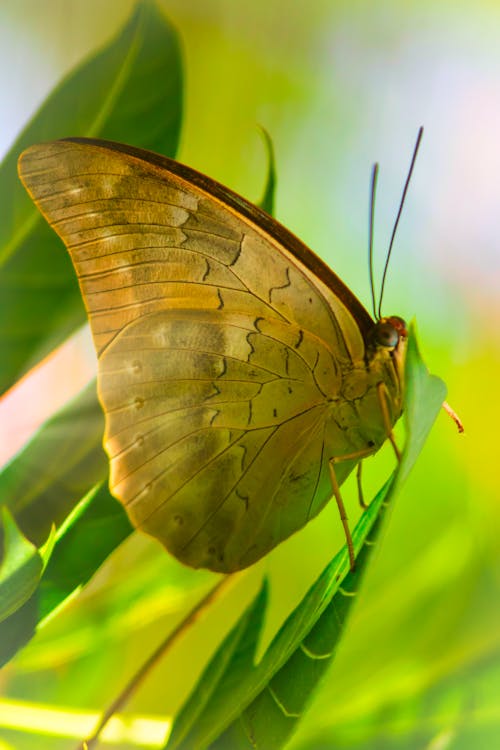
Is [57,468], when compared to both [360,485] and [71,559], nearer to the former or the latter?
[71,559]

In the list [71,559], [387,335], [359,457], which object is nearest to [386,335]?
[387,335]

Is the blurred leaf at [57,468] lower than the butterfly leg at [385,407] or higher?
higher

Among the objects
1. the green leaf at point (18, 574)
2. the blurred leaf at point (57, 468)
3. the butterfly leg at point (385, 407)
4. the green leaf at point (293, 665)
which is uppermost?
the blurred leaf at point (57, 468)

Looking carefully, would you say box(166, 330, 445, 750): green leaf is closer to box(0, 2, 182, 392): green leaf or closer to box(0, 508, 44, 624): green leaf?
box(0, 508, 44, 624): green leaf

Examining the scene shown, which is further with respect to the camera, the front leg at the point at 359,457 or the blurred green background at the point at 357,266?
the blurred green background at the point at 357,266

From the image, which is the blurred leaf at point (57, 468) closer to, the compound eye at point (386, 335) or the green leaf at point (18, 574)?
the green leaf at point (18, 574)

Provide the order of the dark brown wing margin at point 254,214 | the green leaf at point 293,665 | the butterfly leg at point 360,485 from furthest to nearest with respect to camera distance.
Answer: the butterfly leg at point 360,485, the dark brown wing margin at point 254,214, the green leaf at point 293,665

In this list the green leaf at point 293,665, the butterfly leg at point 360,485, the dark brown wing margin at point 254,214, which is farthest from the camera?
the butterfly leg at point 360,485

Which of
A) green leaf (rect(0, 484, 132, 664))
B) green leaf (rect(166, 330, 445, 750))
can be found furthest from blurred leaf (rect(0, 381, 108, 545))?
green leaf (rect(166, 330, 445, 750))

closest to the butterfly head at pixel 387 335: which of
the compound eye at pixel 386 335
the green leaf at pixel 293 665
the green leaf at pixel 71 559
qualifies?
the compound eye at pixel 386 335
